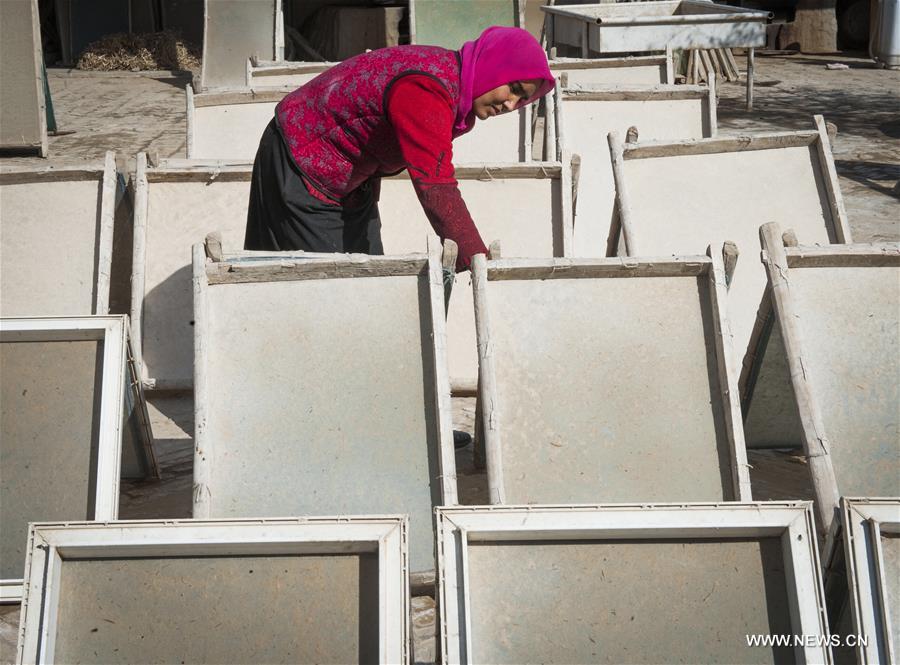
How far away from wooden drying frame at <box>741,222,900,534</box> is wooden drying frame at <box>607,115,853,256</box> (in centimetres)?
111

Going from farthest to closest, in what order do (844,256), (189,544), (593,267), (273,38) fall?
(273,38), (844,256), (593,267), (189,544)

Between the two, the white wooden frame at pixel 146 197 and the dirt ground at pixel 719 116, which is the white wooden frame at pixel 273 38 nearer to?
the dirt ground at pixel 719 116

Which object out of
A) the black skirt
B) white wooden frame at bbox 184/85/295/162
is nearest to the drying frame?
white wooden frame at bbox 184/85/295/162

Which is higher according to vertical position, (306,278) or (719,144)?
(719,144)

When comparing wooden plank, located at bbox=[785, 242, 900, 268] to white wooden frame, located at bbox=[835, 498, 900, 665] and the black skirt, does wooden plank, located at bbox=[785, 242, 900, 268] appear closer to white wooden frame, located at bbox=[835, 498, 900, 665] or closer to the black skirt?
white wooden frame, located at bbox=[835, 498, 900, 665]

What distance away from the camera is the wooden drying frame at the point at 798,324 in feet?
9.70

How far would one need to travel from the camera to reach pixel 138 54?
1347 centimetres

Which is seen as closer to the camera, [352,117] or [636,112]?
[352,117]

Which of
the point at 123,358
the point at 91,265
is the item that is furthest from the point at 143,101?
the point at 123,358

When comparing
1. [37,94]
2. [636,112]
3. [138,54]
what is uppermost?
[138,54]

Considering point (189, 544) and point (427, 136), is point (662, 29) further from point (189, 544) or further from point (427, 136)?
point (189, 544)

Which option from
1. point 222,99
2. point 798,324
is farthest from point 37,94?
point 798,324

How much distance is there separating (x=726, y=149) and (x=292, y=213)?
6.20 ft

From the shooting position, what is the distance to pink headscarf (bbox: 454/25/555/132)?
3.17 meters
